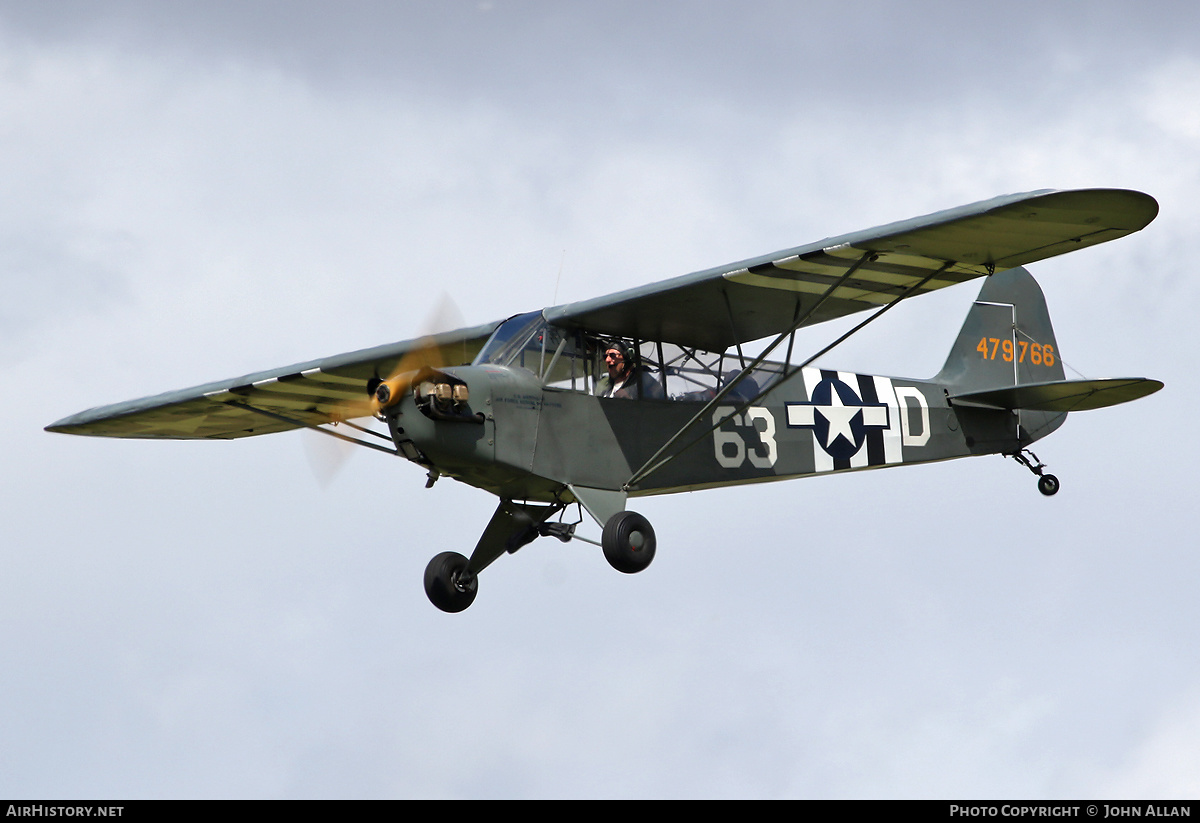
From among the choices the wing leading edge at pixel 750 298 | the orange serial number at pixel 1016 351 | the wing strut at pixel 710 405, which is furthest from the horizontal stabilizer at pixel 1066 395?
the wing strut at pixel 710 405

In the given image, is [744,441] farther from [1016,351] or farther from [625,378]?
[1016,351]

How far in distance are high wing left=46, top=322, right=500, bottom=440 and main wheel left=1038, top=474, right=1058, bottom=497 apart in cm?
613

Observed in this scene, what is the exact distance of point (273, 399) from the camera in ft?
47.0

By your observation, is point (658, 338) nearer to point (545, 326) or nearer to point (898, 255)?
point (545, 326)

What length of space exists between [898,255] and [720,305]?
1695 mm

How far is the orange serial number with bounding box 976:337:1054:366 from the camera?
16.4 metres

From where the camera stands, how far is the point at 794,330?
39.8 ft

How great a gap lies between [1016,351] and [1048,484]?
6.29ft

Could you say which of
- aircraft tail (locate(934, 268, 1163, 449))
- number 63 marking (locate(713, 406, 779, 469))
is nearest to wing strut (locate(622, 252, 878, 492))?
number 63 marking (locate(713, 406, 779, 469))

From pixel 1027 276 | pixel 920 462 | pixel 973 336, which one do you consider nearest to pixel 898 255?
pixel 920 462

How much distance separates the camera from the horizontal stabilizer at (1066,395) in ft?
46.5

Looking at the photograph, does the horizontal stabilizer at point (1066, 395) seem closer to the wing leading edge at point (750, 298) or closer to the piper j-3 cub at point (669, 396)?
the piper j-3 cub at point (669, 396)

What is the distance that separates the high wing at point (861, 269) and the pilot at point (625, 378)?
18 centimetres

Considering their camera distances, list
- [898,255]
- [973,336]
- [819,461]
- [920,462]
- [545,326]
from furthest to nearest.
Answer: [973,336]
[920,462]
[819,461]
[545,326]
[898,255]
